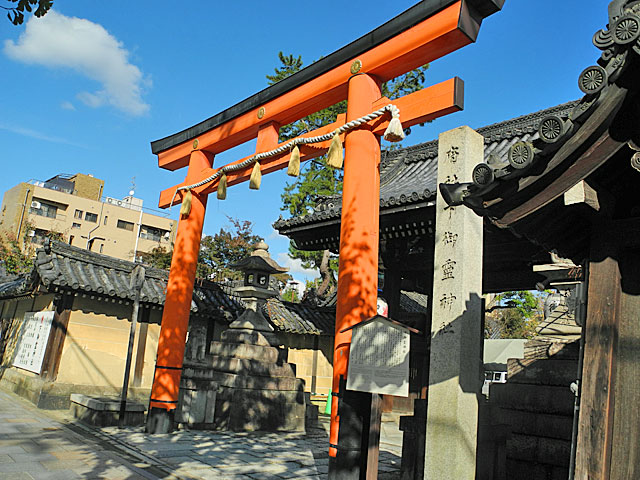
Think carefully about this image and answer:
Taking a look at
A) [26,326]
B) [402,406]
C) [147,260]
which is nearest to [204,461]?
[402,406]

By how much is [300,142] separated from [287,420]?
6.51 metres

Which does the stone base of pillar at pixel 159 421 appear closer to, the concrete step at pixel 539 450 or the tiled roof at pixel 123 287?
the tiled roof at pixel 123 287

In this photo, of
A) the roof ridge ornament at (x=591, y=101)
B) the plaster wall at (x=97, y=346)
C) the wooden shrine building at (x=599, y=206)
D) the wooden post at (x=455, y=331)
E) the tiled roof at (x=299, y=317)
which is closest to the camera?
the roof ridge ornament at (x=591, y=101)

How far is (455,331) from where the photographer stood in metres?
5.14

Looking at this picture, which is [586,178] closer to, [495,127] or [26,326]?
[495,127]

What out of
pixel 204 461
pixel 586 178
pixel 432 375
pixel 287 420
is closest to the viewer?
pixel 586 178

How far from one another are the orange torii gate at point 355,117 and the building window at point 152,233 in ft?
138

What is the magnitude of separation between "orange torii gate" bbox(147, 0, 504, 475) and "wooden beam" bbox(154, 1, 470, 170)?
0.05ft

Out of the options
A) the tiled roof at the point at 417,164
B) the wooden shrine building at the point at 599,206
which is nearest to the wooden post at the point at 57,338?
the tiled roof at the point at 417,164

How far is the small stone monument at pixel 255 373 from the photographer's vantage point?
10.7 m

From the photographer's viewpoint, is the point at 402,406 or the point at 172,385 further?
the point at 402,406

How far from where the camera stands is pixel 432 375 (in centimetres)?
523

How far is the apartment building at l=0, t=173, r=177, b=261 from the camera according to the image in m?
41.1

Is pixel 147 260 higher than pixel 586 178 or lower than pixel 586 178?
higher
